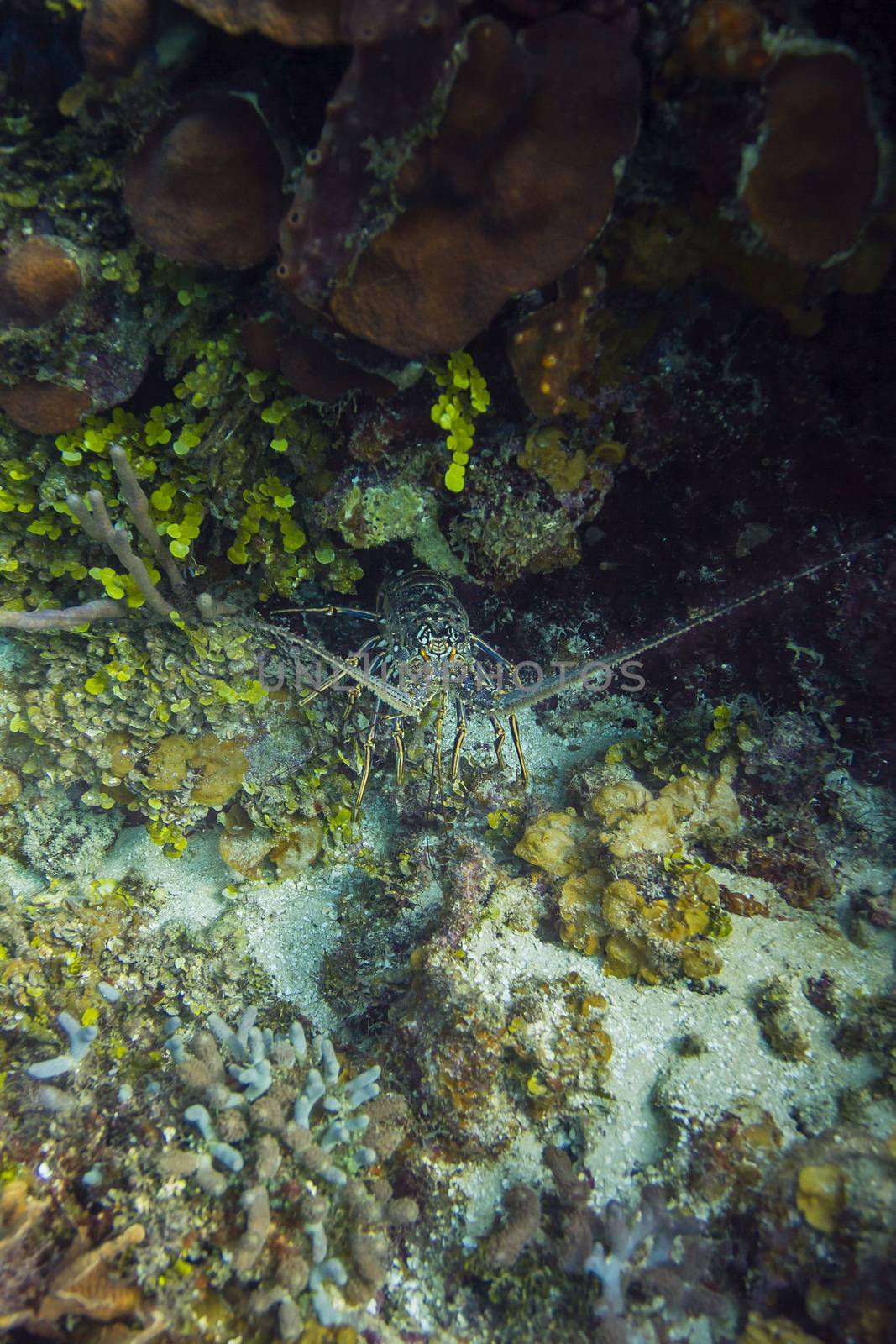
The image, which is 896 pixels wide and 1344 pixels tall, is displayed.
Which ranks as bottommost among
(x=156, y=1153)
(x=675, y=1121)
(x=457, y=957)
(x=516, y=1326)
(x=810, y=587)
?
(x=516, y=1326)

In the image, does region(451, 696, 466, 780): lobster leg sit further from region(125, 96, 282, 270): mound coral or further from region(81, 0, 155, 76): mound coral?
region(81, 0, 155, 76): mound coral

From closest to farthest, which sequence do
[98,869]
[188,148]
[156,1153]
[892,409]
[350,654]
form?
[188,148]
[156,1153]
[892,409]
[98,869]
[350,654]

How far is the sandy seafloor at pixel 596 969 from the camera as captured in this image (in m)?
2.81

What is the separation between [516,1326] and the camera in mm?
2510

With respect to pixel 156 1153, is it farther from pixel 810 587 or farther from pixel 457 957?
pixel 810 587

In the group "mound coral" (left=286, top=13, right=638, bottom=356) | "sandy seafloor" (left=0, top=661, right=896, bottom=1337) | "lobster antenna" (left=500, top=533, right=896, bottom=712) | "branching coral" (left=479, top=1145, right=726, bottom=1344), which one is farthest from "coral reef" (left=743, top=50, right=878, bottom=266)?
"branching coral" (left=479, top=1145, right=726, bottom=1344)

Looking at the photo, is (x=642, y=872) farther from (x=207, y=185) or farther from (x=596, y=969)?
(x=207, y=185)

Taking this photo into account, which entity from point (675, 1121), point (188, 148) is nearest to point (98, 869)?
point (675, 1121)

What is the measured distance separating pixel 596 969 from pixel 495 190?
146 inches

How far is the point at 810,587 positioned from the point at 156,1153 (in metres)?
4.45

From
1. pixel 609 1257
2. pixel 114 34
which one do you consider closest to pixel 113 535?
pixel 114 34

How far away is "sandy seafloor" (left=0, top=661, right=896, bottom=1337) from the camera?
2.81 metres

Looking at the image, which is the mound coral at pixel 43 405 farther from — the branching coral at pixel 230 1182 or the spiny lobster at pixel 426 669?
the branching coral at pixel 230 1182

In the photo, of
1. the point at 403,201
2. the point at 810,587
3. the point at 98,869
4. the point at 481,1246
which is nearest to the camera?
the point at 403,201
